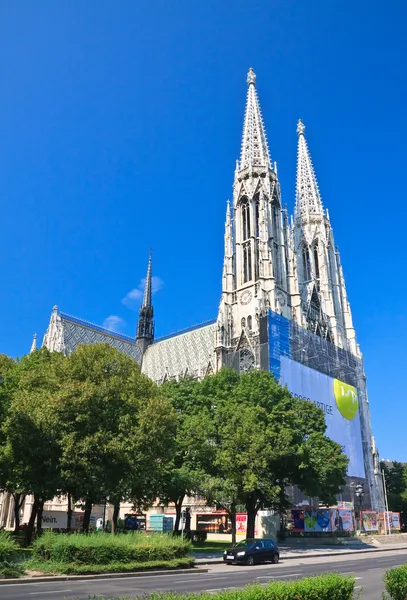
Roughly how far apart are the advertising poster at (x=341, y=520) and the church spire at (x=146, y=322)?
60.5 meters

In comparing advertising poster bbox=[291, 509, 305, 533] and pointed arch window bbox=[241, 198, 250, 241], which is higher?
pointed arch window bbox=[241, 198, 250, 241]

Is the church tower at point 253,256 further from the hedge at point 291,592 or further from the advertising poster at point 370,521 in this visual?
the hedge at point 291,592

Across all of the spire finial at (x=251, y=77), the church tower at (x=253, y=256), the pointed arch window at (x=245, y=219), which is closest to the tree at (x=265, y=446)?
the church tower at (x=253, y=256)

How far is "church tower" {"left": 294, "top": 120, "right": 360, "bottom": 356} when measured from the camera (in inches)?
3278

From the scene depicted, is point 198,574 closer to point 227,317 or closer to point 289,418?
point 289,418

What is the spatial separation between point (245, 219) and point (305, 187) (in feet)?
97.6

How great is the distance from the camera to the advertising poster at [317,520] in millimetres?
44203

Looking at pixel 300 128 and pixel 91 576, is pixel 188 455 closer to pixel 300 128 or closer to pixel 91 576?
pixel 91 576

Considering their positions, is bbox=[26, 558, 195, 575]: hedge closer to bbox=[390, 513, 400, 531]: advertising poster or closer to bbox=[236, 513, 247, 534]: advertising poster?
bbox=[236, 513, 247, 534]: advertising poster

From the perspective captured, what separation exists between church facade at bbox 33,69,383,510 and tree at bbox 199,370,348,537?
1796cm

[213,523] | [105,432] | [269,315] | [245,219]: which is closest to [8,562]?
[105,432]

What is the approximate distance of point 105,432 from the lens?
89.7 feet

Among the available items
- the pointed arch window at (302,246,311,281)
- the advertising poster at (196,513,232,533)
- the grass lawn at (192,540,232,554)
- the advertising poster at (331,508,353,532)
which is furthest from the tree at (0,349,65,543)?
the pointed arch window at (302,246,311,281)

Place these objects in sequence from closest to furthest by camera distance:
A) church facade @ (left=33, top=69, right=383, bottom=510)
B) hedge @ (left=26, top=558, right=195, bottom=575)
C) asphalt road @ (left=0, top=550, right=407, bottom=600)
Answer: asphalt road @ (left=0, top=550, right=407, bottom=600) → hedge @ (left=26, top=558, right=195, bottom=575) → church facade @ (left=33, top=69, right=383, bottom=510)
